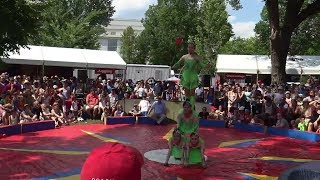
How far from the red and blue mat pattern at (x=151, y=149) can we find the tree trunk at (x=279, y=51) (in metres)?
7.21

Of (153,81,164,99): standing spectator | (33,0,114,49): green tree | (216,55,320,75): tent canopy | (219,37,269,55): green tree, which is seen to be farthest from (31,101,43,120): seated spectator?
(219,37,269,55): green tree

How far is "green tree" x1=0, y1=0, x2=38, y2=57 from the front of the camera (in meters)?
12.3

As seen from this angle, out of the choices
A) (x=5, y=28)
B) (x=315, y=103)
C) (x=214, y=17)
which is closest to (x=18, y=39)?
(x=5, y=28)

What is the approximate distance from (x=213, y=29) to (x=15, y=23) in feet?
101

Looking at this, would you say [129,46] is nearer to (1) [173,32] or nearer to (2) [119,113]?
(1) [173,32]

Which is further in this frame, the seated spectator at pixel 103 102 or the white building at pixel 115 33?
the white building at pixel 115 33

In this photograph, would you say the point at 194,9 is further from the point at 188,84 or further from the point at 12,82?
the point at 188,84

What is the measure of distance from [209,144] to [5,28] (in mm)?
7096

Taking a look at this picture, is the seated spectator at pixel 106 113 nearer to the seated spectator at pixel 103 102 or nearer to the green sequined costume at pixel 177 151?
the seated spectator at pixel 103 102

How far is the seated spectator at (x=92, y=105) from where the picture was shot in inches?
590

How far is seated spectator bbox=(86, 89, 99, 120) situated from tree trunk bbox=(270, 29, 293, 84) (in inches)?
360

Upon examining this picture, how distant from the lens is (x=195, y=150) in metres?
8.34

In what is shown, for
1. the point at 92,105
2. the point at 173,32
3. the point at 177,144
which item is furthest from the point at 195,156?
the point at 173,32

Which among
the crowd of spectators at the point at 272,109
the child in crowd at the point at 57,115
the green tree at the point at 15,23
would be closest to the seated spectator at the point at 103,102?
the child in crowd at the point at 57,115
